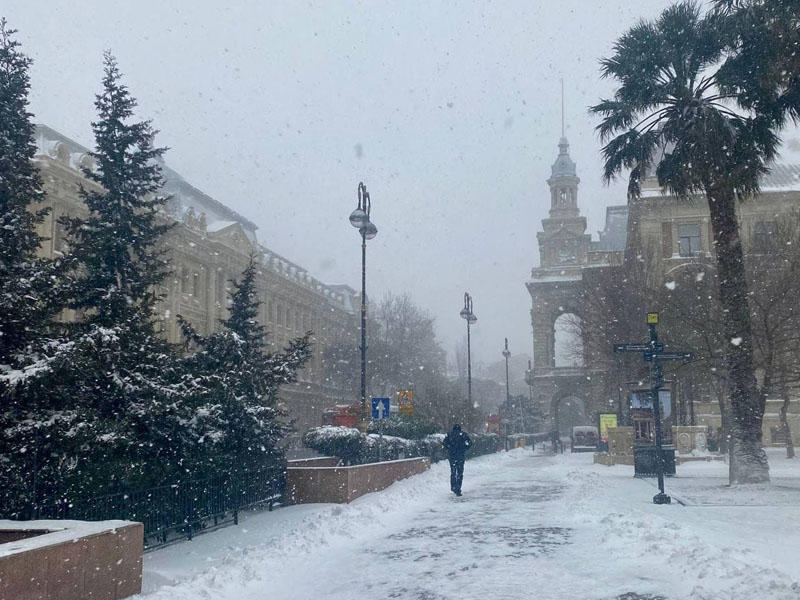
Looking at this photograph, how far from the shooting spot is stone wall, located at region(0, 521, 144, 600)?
614 cm

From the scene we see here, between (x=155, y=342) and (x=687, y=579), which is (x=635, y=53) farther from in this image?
(x=687, y=579)

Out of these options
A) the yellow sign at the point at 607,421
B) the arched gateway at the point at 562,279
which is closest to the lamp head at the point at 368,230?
the yellow sign at the point at 607,421

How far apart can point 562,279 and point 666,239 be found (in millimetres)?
27408

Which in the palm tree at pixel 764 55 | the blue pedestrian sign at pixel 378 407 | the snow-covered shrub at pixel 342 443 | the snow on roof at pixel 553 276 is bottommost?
the snow-covered shrub at pixel 342 443

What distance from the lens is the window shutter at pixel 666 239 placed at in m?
56.2

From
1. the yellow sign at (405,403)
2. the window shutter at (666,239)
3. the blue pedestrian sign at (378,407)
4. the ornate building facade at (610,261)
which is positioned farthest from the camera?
the window shutter at (666,239)

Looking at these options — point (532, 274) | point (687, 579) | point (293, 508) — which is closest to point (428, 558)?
point (687, 579)

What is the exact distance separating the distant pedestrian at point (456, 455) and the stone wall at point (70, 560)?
11923 millimetres

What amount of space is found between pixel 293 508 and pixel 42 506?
6.67 m

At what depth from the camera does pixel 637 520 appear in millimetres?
12125

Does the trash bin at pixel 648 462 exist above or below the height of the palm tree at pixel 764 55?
below

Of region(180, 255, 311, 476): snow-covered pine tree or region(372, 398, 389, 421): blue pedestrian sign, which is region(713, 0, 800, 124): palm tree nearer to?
region(180, 255, 311, 476): snow-covered pine tree

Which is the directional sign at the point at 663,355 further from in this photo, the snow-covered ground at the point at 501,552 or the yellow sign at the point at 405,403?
the yellow sign at the point at 405,403

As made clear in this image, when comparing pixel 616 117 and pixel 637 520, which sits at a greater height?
pixel 616 117
